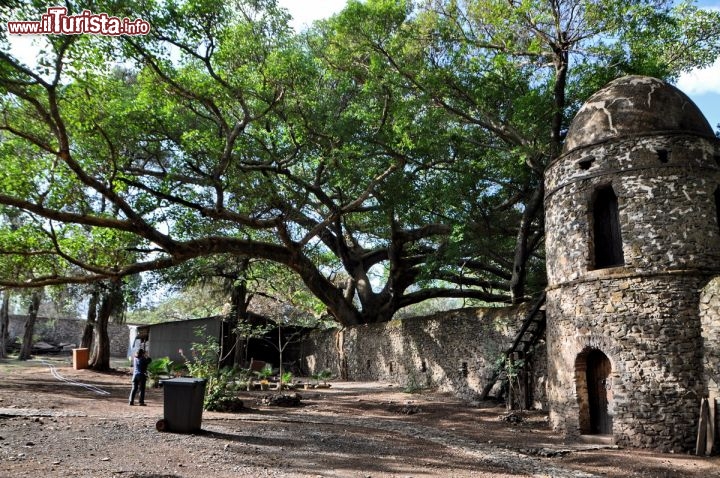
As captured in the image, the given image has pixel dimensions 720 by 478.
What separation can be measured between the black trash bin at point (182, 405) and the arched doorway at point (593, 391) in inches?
303

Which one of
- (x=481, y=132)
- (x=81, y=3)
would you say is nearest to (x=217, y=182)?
(x=81, y=3)

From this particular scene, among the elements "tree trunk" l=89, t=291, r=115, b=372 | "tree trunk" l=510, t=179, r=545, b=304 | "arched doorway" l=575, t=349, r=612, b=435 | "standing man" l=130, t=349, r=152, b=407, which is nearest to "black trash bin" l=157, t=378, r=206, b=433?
"standing man" l=130, t=349, r=152, b=407

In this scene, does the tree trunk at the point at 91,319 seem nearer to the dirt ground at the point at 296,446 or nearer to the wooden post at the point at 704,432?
the dirt ground at the point at 296,446

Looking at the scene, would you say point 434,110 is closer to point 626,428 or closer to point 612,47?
point 612,47

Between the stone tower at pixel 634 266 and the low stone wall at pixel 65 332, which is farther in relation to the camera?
the low stone wall at pixel 65 332

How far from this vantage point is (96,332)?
2480 cm

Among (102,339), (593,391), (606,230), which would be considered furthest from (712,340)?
(102,339)

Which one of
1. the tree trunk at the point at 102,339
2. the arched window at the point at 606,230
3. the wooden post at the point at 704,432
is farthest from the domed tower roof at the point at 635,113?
the tree trunk at the point at 102,339

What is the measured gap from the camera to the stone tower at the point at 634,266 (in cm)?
1008

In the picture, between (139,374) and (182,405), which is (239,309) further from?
(182,405)

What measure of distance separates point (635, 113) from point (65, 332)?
45992mm

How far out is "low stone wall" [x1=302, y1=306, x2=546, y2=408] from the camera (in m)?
16.0

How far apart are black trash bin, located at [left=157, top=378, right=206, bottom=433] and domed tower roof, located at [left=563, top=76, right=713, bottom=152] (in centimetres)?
948

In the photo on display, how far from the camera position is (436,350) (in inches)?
755
